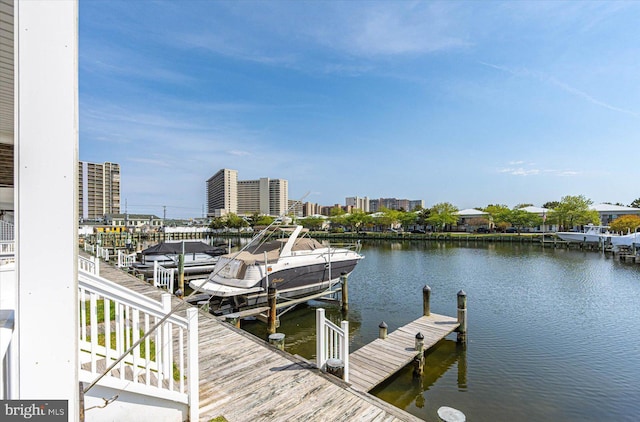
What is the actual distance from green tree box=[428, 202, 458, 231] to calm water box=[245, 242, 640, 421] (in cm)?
4296

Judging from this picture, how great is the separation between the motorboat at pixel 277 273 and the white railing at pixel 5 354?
Result: 8901 millimetres

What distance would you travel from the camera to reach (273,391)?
4.55m

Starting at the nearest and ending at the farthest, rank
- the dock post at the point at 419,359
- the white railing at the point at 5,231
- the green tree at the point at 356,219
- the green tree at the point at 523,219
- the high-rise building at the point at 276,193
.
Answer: the dock post at the point at 419,359 < the white railing at the point at 5,231 < the green tree at the point at 523,219 < the green tree at the point at 356,219 < the high-rise building at the point at 276,193

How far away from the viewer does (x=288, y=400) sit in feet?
14.3

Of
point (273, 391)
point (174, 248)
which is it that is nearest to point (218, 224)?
point (174, 248)

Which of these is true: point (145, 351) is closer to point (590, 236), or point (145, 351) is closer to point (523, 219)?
point (590, 236)

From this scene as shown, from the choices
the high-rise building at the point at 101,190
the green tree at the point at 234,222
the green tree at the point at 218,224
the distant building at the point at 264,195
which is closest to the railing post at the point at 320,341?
the distant building at the point at 264,195

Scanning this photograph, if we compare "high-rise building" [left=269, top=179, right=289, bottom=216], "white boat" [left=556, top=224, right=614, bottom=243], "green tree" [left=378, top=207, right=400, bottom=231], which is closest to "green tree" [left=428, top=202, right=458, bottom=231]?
"green tree" [left=378, top=207, right=400, bottom=231]

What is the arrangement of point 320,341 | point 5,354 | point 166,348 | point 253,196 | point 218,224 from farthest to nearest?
point 253,196
point 218,224
point 320,341
point 166,348
point 5,354

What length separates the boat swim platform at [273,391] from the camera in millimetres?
4059

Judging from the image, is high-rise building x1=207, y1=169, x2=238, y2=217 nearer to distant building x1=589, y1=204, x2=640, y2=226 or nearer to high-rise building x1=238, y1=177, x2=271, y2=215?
high-rise building x1=238, y1=177, x2=271, y2=215

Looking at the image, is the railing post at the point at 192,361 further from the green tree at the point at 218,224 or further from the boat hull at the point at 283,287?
the green tree at the point at 218,224

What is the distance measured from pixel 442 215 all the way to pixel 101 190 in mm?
99019

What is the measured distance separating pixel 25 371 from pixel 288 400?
3.47 meters
